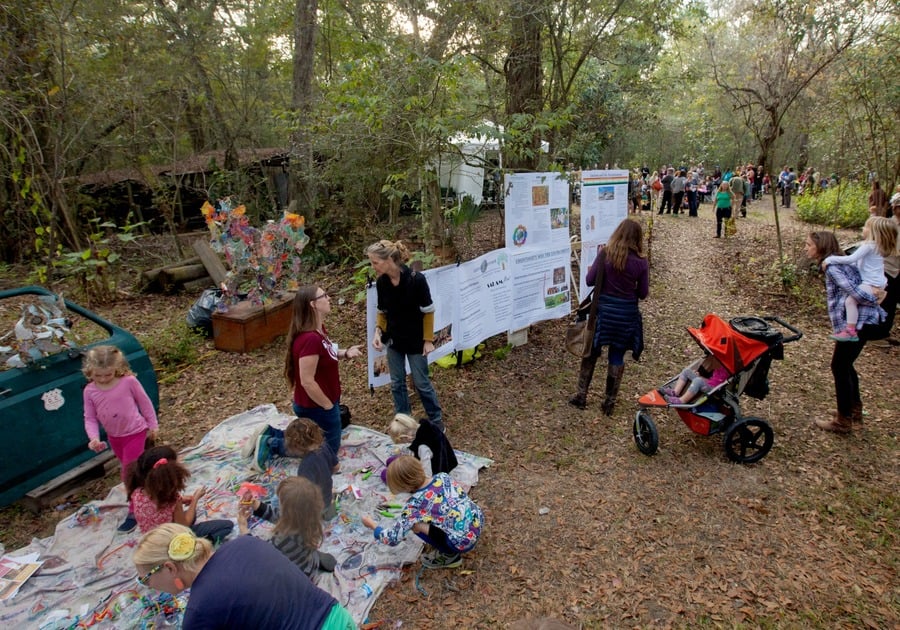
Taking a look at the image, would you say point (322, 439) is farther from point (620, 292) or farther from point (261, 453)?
point (620, 292)

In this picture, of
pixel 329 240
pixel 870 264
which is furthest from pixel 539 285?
pixel 329 240

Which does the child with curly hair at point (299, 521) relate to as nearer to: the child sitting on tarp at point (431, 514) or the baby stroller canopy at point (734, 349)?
the child sitting on tarp at point (431, 514)

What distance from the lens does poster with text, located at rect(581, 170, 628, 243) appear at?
6375 mm

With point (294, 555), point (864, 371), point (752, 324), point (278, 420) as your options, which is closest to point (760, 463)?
point (752, 324)

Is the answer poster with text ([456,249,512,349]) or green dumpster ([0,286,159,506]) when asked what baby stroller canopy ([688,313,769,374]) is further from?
green dumpster ([0,286,159,506])

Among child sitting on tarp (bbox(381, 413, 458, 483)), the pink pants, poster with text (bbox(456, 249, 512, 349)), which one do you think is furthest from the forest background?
the pink pants

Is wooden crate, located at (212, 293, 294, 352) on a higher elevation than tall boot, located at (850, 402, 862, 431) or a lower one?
higher

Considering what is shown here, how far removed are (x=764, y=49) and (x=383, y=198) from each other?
7.75 metres

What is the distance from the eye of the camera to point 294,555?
9.14ft

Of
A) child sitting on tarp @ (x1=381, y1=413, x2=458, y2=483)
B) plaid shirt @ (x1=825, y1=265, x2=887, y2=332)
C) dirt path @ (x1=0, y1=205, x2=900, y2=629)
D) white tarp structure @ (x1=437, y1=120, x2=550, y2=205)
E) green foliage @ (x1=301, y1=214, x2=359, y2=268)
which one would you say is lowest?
dirt path @ (x1=0, y1=205, x2=900, y2=629)

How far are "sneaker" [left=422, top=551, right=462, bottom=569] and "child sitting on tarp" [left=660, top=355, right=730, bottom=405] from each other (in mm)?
2175

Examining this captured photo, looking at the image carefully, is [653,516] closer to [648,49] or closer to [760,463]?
[760,463]

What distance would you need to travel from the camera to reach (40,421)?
Answer: 3670 mm

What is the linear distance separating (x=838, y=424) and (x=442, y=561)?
372 centimetres
